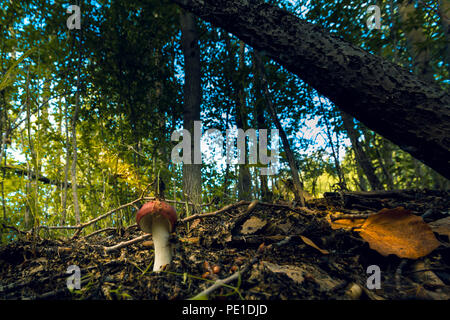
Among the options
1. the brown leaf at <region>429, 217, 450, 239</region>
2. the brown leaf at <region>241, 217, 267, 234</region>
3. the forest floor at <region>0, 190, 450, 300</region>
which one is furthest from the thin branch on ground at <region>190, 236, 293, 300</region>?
the brown leaf at <region>429, 217, 450, 239</region>

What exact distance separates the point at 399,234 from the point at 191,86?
3.86 meters

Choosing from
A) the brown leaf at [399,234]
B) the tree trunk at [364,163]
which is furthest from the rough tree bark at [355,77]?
the tree trunk at [364,163]

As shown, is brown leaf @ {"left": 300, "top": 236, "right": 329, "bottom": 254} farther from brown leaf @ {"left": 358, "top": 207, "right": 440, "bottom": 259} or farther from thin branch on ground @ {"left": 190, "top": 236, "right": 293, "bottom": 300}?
brown leaf @ {"left": 358, "top": 207, "right": 440, "bottom": 259}

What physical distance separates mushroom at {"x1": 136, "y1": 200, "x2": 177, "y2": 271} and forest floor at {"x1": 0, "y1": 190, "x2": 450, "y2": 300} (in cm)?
7

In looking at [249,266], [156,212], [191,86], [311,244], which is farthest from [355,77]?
[191,86]

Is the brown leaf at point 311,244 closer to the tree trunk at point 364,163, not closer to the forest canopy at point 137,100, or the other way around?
the forest canopy at point 137,100

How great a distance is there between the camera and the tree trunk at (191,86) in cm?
351

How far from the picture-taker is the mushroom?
1007 mm

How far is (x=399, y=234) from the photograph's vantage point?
3.45 ft

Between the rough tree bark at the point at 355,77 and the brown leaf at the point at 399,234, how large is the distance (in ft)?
2.59

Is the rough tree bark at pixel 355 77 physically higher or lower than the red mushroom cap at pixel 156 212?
higher

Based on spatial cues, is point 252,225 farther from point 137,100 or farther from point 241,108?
point 137,100

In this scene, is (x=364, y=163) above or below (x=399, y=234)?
above
